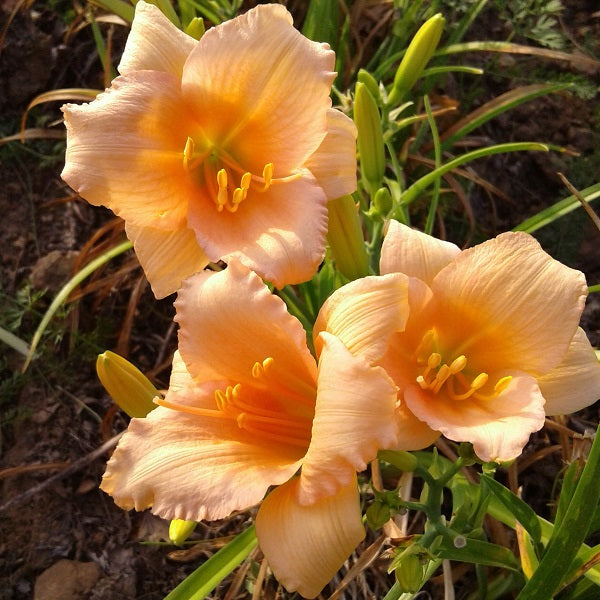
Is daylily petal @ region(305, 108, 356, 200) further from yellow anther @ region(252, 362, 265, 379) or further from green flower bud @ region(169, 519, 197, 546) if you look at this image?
green flower bud @ region(169, 519, 197, 546)

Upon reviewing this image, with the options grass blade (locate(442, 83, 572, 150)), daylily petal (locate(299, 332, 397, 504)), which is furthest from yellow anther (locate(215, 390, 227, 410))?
grass blade (locate(442, 83, 572, 150))

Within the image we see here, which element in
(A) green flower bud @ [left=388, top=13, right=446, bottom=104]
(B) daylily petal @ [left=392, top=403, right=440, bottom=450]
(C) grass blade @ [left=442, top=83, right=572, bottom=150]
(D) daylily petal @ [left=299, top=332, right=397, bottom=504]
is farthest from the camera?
(C) grass blade @ [left=442, top=83, right=572, bottom=150]

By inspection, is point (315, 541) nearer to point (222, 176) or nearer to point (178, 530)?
point (178, 530)

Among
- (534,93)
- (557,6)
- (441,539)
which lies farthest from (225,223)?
(557,6)

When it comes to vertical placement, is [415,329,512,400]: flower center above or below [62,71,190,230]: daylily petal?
below

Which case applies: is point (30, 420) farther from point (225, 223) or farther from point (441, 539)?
point (441, 539)

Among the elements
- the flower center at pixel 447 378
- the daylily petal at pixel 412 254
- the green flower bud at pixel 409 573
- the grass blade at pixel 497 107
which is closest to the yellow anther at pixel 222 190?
the daylily petal at pixel 412 254

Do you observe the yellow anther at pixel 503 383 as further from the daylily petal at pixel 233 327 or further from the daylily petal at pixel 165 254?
the daylily petal at pixel 165 254
